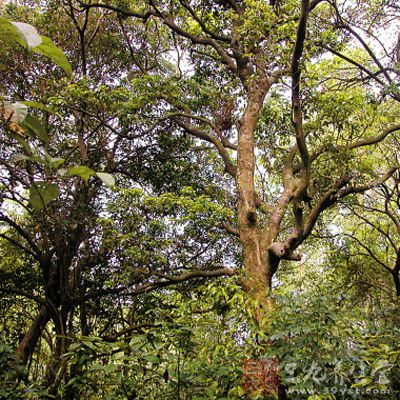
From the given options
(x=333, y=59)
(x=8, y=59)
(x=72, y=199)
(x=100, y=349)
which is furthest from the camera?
(x=333, y=59)

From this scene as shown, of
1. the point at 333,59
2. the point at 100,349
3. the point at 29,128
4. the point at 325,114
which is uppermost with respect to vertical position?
the point at 333,59

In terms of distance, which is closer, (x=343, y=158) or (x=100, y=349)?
(x=100, y=349)

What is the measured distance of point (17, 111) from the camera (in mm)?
594

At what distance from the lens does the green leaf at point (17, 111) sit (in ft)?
1.93

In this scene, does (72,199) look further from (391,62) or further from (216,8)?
(391,62)

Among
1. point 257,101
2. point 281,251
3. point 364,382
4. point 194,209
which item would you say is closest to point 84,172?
point 364,382

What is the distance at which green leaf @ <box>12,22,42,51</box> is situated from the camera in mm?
501

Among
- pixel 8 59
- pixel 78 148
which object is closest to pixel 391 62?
pixel 78 148

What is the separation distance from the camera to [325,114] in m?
4.52

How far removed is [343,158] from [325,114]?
0.61 m

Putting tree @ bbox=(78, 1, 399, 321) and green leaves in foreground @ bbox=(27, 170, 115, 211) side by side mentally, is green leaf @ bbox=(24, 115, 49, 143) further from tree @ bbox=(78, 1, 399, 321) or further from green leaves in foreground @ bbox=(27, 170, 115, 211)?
tree @ bbox=(78, 1, 399, 321)

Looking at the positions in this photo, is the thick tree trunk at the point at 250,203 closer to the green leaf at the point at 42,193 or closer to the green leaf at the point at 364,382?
the green leaf at the point at 364,382

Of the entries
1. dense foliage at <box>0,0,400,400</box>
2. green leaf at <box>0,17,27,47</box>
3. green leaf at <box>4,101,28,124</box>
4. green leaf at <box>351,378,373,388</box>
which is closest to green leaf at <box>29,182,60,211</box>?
green leaf at <box>4,101,28,124</box>

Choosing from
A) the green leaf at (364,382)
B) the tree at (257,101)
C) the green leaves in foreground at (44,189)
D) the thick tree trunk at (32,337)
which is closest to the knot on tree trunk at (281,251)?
the tree at (257,101)
